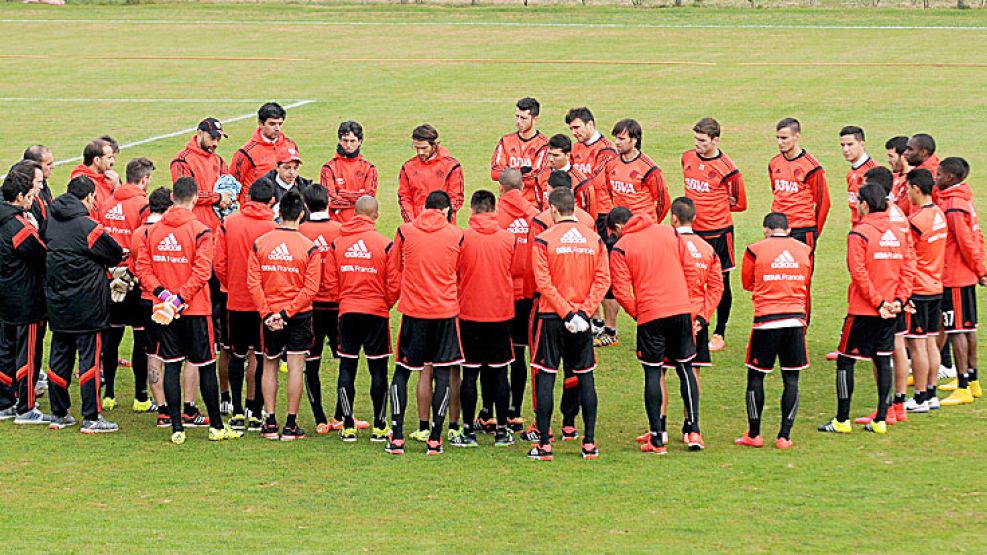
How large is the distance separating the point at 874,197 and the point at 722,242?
3.55 m

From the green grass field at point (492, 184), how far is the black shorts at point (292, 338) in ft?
2.77

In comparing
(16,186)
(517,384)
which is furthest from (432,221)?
(16,186)

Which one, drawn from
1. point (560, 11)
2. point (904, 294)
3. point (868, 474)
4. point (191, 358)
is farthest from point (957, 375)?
point (560, 11)

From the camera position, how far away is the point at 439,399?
11.9 meters

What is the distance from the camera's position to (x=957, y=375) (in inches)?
535

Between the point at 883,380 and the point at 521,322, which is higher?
the point at 521,322

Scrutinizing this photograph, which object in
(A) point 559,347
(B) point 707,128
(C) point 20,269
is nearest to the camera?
(A) point 559,347

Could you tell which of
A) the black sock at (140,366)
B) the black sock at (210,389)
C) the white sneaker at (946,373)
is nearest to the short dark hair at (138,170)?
the black sock at (140,366)

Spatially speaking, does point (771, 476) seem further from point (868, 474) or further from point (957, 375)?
point (957, 375)

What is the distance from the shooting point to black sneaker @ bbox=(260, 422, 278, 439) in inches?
492

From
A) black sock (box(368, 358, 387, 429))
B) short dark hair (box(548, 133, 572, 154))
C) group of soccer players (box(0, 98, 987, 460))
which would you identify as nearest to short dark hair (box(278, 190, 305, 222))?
group of soccer players (box(0, 98, 987, 460))

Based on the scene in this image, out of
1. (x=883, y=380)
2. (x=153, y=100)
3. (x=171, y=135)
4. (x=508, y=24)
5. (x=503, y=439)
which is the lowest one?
Result: (x=503, y=439)

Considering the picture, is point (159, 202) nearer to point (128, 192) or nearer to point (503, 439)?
point (128, 192)

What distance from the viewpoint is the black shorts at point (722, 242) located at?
15828 millimetres
